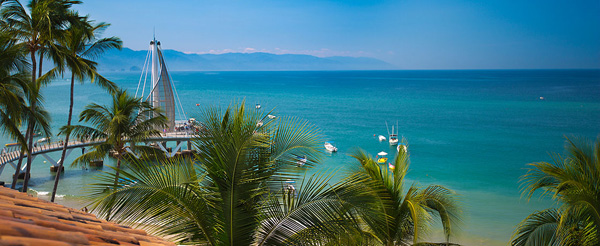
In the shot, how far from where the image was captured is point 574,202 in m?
7.61

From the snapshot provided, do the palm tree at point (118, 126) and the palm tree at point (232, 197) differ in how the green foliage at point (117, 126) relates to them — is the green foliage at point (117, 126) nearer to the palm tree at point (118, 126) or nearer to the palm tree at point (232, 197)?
the palm tree at point (118, 126)

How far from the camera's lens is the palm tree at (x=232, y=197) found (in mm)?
5293

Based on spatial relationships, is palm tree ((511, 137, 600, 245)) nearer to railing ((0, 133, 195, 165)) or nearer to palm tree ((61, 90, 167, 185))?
palm tree ((61, 90, 167, 185))

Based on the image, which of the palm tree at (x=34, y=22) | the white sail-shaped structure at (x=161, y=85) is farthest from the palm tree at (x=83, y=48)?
the white sail-shaped structure at (x=161, y=85)

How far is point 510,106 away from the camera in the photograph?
274 feet

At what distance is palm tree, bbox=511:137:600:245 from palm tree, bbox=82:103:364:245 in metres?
4.32

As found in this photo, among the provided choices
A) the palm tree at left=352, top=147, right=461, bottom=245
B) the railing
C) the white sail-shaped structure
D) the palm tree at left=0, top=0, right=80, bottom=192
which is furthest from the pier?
the palm tree at left=352, top=147, right=461, bottom=245

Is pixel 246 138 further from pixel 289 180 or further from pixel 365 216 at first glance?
pixel 365 216

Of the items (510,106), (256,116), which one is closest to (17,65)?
(256,116)

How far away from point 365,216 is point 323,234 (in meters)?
0.56

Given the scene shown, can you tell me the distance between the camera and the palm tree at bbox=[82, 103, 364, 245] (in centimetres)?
529

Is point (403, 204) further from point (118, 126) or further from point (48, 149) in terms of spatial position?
point (48, 149)

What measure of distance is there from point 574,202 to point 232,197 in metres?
5.93

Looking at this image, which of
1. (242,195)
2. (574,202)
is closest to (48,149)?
(242,195)
